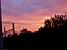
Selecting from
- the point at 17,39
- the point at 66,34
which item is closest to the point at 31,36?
the point at 17,39

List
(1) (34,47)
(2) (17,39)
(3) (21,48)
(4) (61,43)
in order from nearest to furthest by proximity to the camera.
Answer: (4) (61,43) → (1) (34,47) → (3) (21,48) → (2) (17,39)

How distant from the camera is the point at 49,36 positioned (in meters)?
34.0

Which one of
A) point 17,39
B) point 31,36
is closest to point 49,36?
point 31,36

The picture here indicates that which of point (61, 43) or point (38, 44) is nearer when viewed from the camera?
point (61, 43)

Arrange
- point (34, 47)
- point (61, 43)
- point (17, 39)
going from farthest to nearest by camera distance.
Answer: point (17, 39), point (34, 47), point (61, 43)

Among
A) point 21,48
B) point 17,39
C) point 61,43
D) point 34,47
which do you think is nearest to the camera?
point 61,43

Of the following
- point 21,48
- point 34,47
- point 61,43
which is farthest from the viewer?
point 21,48

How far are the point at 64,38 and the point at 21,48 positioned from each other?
745 cm

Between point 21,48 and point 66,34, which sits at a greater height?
point 66,34

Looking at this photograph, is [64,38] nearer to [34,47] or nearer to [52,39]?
[52,39]

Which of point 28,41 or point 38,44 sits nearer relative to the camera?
point 38,44

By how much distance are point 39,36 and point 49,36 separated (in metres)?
1.85

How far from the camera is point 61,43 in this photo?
106 ft

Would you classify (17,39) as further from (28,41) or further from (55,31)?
(55,31)
